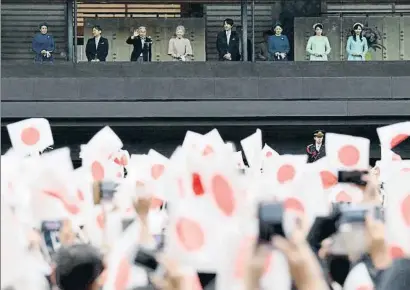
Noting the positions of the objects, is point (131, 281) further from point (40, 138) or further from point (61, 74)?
point (61, 74)

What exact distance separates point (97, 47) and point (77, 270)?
56.0ft

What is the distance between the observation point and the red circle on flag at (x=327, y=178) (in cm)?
794

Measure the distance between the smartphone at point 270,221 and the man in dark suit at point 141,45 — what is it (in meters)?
17.3

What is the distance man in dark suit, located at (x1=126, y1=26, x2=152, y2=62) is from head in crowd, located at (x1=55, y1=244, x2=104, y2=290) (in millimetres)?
16639

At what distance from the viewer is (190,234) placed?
4738 mm

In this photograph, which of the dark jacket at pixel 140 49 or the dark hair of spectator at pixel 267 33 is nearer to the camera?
the dark jacket at pixel 140 49

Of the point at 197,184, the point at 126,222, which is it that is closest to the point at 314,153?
the point at 126,222

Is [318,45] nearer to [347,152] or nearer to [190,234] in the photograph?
[347,152]

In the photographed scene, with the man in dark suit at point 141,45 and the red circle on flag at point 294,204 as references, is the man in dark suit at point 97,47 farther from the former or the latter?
the red circle on flag at point 294,204

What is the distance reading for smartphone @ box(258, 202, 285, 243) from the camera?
158 inches

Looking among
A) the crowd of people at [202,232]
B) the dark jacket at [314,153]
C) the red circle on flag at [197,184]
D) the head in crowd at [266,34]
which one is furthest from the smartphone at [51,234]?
the head in crowd at [266,34]

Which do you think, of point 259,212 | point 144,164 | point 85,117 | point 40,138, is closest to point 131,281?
point 259,212

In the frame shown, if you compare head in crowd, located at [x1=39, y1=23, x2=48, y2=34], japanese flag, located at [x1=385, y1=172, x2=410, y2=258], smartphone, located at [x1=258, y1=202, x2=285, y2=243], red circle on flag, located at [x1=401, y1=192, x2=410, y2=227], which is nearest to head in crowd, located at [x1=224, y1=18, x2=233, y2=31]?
head in crowd, located at [x1=39, y1=23, x2=48, y2=34]

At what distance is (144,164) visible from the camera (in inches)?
335
